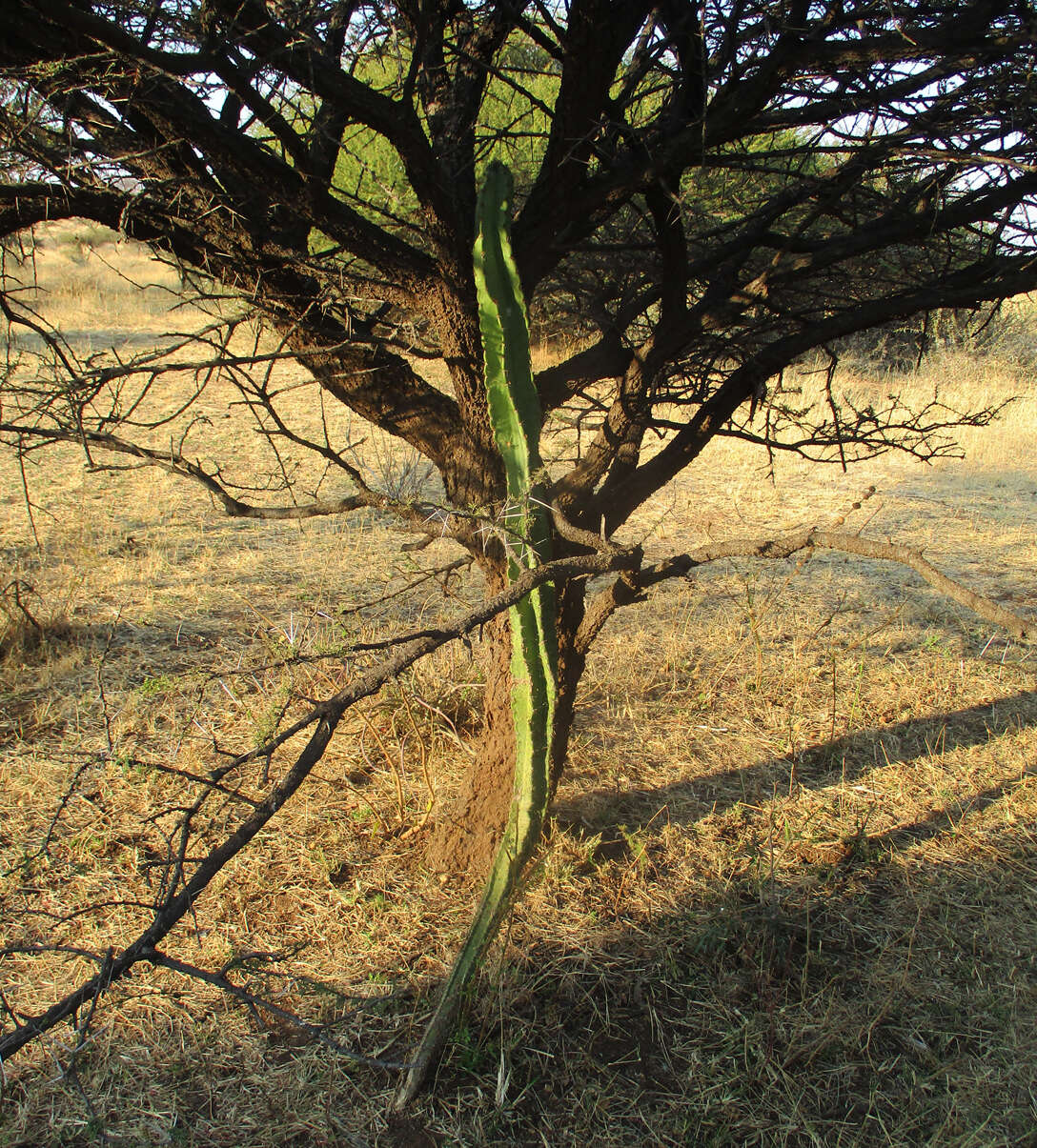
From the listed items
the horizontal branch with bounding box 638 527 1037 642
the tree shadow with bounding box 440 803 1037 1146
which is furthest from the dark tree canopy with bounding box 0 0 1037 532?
the tree shadow with bounding box 440 803 1037 1146

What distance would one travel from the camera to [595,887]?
9.92 feet

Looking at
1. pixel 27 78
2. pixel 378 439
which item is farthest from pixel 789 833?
pixel 378 439

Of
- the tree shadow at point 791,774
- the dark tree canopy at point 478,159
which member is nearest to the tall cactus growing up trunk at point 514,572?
the dark tree canopy at point 478,159

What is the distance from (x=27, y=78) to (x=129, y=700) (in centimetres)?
271

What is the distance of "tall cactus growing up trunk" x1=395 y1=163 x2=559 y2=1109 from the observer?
7.17ft

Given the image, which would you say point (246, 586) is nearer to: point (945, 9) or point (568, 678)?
point (568, 678)

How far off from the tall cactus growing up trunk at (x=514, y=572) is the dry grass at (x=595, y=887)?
0.61 ft

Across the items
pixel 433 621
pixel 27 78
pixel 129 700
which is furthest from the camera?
pixel 433 621

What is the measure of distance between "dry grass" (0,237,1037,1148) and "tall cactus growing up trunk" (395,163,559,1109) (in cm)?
19

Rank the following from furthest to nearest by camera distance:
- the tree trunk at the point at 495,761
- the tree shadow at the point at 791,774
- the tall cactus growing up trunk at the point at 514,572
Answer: the tree shadow at the point at 791,774 < the tree trunk at the point at 495,761 < the tall cactus growing up trunk at the point at 514,572

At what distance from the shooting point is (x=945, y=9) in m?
2.47

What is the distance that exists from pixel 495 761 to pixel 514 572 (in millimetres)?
942

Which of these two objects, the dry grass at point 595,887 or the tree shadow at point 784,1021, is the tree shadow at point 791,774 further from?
the tree shadow at point 784,1021

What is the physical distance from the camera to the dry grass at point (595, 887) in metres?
2.34
